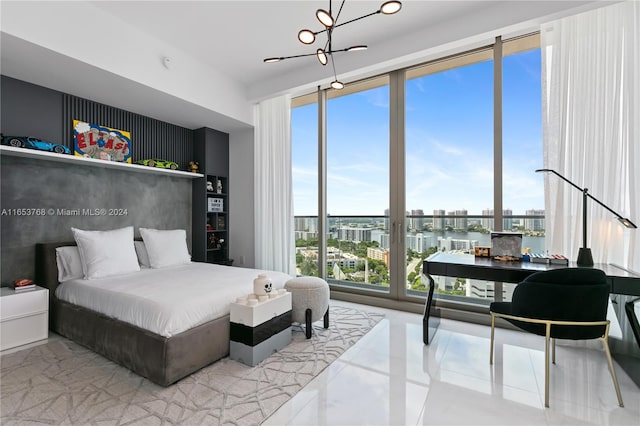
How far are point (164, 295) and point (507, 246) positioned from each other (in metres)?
2.92

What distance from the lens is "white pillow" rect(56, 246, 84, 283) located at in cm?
290

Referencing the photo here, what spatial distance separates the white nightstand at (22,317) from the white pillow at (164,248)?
1023 mm

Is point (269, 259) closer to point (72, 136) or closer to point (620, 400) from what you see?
point (72, 136)

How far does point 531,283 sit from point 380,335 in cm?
141

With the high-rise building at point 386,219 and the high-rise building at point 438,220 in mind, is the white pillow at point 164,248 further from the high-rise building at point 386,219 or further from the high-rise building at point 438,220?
the high-rise building at point 438,220

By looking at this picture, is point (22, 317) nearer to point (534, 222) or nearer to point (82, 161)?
point (82, 161)

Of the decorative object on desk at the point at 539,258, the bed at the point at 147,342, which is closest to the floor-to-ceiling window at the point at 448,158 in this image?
the decorative object on desk at the point at 539,258

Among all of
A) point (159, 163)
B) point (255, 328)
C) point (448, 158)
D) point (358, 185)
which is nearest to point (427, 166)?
point (448, 158)

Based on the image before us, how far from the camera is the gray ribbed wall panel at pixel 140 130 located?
3.32 meters

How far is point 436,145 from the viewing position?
3514 millimetres

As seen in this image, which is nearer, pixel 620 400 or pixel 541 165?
pixel 620 400

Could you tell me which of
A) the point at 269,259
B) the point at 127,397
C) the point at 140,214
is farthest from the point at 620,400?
the point at 140,214

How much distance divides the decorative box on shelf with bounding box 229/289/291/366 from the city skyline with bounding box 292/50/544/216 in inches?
82.7

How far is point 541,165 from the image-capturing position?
2.77 metres
